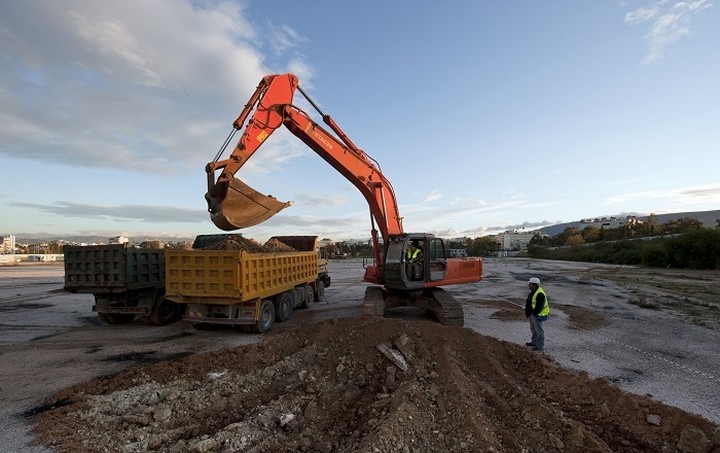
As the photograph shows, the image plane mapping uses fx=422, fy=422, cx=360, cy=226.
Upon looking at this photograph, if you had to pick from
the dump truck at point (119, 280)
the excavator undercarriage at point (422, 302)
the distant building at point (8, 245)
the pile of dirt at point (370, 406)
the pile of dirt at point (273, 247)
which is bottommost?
the pile of dirt at point (370, 406)

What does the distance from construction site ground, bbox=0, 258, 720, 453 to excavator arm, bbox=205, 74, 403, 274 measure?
120 inches

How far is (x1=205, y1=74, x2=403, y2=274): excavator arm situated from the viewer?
932 centimetres

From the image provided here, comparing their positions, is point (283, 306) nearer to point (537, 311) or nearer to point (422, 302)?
point (422, 302)

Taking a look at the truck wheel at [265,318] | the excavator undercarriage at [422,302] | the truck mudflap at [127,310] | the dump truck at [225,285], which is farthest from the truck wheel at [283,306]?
the truck mudflap at [127,310]

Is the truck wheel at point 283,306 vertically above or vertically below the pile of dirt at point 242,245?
below

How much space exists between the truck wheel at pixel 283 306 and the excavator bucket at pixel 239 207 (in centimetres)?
268

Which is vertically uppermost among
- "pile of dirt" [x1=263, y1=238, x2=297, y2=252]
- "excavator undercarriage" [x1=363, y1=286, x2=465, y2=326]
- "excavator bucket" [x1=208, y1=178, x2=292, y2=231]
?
"excavator bucket" [x1=208, y1=178, x2=292, y2=231]

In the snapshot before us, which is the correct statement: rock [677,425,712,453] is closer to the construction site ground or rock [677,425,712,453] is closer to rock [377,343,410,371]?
the construction site ground

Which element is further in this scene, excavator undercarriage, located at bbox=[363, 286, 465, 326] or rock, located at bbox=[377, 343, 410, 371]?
excavator undercarriage, located at bbox=[363, 286, 465, 326]

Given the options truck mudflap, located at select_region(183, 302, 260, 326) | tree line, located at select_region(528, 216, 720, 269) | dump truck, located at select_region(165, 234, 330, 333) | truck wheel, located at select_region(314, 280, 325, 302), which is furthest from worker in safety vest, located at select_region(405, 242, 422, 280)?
tree line, located at select_region(528, 216, 720, 269)

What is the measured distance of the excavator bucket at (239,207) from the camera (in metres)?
9.19

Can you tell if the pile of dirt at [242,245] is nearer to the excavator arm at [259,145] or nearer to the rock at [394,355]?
the excavator arm at [259,145]

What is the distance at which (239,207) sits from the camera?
958cm

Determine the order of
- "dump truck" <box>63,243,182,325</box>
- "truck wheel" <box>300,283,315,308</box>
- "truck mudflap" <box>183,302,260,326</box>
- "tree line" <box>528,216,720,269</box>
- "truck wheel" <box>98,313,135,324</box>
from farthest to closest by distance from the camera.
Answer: "tree line" <box>528,216,720,269</box>, "truck wheel" <box>300,283,315,308</box>, "truck wheel" <box>98,313,135,324</box>, "dump truck" <box>63,243,182,325</box>, "truck mudflap" <box>183,302,260,326</box>
